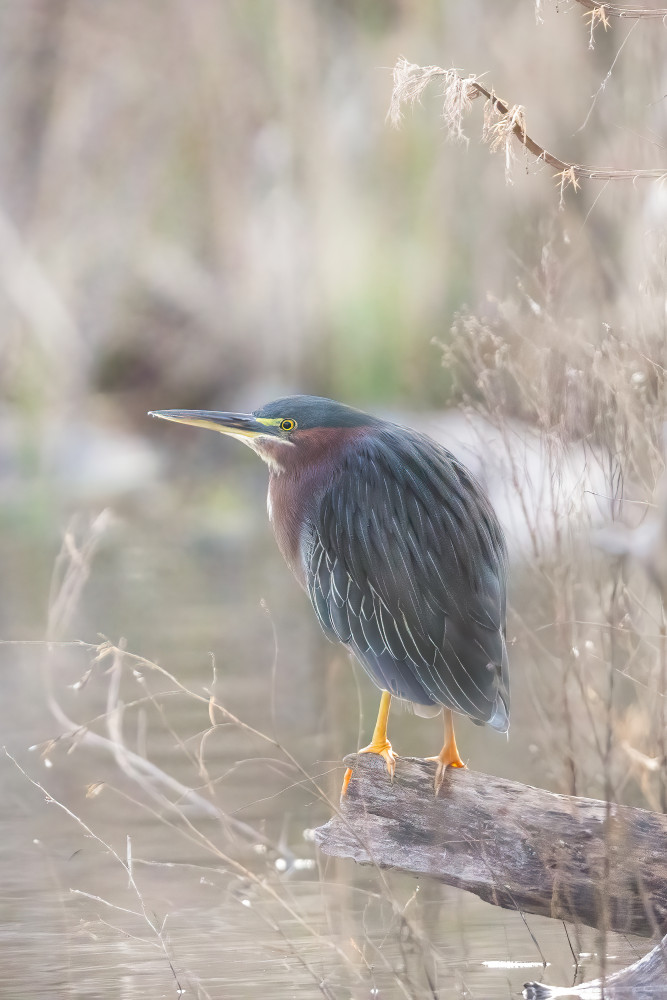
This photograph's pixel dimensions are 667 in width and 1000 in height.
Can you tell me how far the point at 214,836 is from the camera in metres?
5.11

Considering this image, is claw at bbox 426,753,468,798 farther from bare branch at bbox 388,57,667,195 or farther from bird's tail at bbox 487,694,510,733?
bare branch at bbox 388,57,667,195

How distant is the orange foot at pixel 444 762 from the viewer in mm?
3016

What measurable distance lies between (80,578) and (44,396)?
13.2 metres

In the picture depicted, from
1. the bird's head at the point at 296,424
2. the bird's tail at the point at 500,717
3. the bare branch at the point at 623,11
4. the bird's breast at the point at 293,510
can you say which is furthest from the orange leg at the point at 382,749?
the bare branch at the point at 623,11

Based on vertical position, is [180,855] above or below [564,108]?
below

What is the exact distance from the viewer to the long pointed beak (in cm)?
328

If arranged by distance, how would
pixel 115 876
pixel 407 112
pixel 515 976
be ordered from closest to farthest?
pixel 515 976
pixel 115 876
pixel 407 112

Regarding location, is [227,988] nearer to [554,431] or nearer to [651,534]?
[554,431]

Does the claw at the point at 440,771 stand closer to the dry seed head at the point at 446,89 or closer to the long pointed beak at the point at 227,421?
the long pointed beak at the point at 227,421

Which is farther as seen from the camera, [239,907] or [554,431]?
[239,907]

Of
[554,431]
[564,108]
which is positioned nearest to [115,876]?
[554,431]

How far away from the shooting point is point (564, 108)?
10.4 metres

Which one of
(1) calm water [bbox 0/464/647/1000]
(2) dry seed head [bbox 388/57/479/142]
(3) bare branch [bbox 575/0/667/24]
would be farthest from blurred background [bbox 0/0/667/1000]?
(2) dry seed head [bbox 388/57/479/142]

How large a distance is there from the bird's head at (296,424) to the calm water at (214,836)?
1.57 ft
